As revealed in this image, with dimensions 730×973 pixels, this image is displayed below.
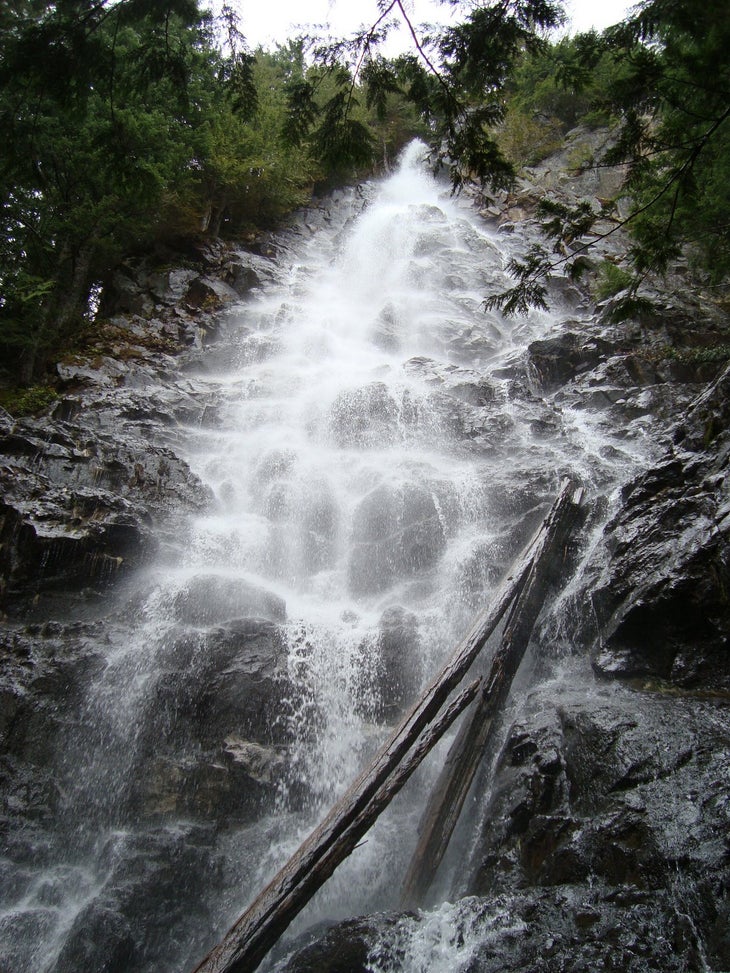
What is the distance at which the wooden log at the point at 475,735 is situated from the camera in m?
5.06

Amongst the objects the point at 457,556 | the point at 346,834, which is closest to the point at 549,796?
the point at 346,834

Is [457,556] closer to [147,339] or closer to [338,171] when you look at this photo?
[338,171]

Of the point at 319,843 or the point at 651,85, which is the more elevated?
the point at 651,85

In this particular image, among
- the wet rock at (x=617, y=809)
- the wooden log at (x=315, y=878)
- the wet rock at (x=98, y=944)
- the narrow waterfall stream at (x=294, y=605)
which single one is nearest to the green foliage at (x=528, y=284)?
the wet rock at (x=617, y=809)

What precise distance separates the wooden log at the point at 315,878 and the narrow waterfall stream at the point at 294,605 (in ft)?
3.32

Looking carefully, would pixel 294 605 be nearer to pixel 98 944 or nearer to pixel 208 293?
pixel 98 944

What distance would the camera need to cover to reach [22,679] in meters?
6.50

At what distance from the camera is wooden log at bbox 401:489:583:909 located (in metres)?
5.06

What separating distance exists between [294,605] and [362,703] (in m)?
1.77

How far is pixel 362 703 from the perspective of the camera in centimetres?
686

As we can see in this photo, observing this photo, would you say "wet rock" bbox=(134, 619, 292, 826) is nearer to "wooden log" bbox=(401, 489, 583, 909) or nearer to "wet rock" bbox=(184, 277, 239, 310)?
"wooden log" bbox=(401, 489, 583, 909)

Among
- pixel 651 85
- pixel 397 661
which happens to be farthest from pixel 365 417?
pixel 651 85

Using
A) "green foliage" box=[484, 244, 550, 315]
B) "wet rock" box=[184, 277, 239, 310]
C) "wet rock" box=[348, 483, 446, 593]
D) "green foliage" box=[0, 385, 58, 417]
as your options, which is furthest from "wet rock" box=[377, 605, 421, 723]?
"wet rock" box=[184, 277, 239, 310]

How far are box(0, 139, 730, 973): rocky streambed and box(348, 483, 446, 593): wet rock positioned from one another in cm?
5
